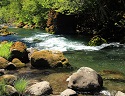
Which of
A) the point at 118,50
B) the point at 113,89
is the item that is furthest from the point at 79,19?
the point at 113,89

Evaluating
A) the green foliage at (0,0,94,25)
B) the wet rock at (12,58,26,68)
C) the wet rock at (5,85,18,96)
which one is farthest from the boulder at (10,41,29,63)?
the green foliage at (0,0,94,25)

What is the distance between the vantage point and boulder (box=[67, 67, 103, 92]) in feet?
46.0

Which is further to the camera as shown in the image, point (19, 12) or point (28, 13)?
point (19, 12)

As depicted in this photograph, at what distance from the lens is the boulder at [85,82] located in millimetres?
14016

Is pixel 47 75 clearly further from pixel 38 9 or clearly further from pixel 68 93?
pixel 38 9

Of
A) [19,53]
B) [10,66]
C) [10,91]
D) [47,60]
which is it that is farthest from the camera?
[19,53]

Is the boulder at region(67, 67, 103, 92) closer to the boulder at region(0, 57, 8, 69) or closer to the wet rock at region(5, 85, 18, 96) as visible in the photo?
the wet rock at region(5, 85, 18, 96)

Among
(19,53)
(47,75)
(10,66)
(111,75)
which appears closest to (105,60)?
(111,75)

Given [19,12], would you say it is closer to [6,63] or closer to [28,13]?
[28,13]

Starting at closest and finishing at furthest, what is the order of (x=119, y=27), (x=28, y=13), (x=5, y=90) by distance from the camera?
(x=5, y=90) → (x=119, y=27) → (x=28, y=13)

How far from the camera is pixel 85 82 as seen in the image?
1412 centimetres

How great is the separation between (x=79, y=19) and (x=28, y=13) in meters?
20.6

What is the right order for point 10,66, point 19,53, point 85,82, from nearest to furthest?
point 85,82
point 10,66
point 19,53

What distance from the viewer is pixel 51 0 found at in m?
47.1
